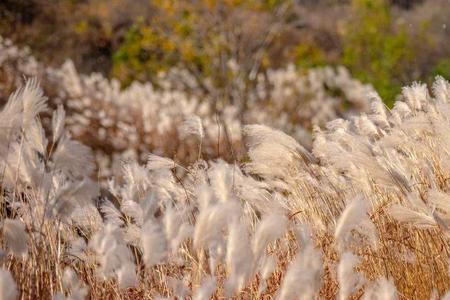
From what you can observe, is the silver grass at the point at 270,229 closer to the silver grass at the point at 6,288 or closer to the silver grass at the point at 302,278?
the silver grass at the point at 302,278

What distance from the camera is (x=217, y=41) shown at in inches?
395

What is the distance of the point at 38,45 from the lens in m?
13.4

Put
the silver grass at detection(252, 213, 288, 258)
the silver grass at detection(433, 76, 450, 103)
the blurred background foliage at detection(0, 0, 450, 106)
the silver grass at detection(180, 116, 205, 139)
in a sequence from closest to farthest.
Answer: the silver grass at detection(252, 213, 288, 258)
the silver grass at detection(180, 116, 205, 139)
the silver grass at detection(433, 76, 450, 103)
the blurred background foliage at detection(0, 0, 450, 106)

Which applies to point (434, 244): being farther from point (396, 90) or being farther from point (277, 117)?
point (277, 117)

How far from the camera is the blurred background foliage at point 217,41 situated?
9930 millimetres

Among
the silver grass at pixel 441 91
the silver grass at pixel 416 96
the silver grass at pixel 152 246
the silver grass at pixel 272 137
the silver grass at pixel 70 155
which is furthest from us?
the silver grass at pixel 416 96

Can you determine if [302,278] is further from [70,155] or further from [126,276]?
[70,155]

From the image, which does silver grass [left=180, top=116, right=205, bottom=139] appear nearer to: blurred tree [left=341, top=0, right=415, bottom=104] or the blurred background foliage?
the blurred background foliage

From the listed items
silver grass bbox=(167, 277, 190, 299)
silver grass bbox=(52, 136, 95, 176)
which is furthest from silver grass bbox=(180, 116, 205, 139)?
silver grass bbox=(52, 136, 95, 176)

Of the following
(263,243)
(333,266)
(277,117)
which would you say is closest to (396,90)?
(277,117)

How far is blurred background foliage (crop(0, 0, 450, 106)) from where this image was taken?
9.93 meters

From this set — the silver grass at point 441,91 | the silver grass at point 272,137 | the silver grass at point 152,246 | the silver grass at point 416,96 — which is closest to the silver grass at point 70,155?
the silver grass at point 152,246

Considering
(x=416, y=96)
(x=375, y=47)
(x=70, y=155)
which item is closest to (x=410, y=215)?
(x=70, y=155)

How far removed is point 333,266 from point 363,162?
372 mm
